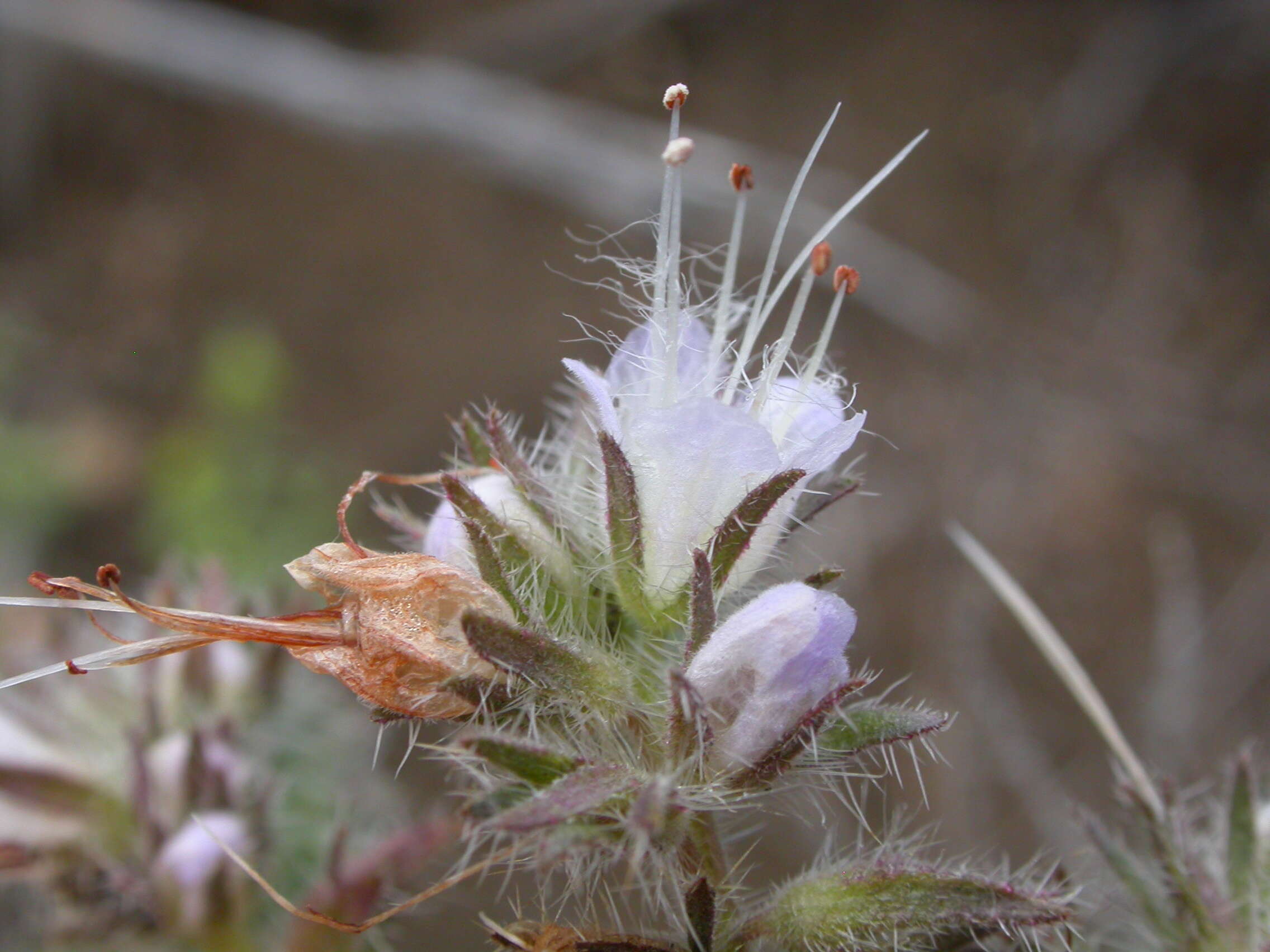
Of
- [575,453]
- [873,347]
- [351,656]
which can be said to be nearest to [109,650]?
[351,656]

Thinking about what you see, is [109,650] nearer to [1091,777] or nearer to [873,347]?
[1091,777]

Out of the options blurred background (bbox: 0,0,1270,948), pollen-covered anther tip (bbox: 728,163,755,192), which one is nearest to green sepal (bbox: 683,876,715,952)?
pollen-covered anther tip (bbox: 728,163,755,192)

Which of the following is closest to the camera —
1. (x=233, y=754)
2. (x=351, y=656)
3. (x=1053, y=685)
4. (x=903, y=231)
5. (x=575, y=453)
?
(x=351, y=656)

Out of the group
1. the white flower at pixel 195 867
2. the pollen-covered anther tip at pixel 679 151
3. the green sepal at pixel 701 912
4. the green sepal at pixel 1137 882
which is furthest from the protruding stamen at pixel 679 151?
the white flower at pixel 195 867

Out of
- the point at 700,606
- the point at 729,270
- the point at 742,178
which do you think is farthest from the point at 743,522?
the point at 742,178

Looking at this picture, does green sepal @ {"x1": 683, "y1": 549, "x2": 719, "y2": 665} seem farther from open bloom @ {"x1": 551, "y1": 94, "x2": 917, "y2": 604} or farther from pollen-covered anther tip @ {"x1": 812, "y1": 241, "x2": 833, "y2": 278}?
pollen-covered anther tip @ {"x1": 812, "y1": 241, "x2": 833, "y2": 278}

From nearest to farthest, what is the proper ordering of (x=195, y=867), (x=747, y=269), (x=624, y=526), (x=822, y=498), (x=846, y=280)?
(x=624, y=526)
(x=822, y=498)
(x=846, y=280)
(x=195, y=867)
(x=747, y=269)

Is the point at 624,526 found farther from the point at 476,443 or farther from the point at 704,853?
the point at 704,853
